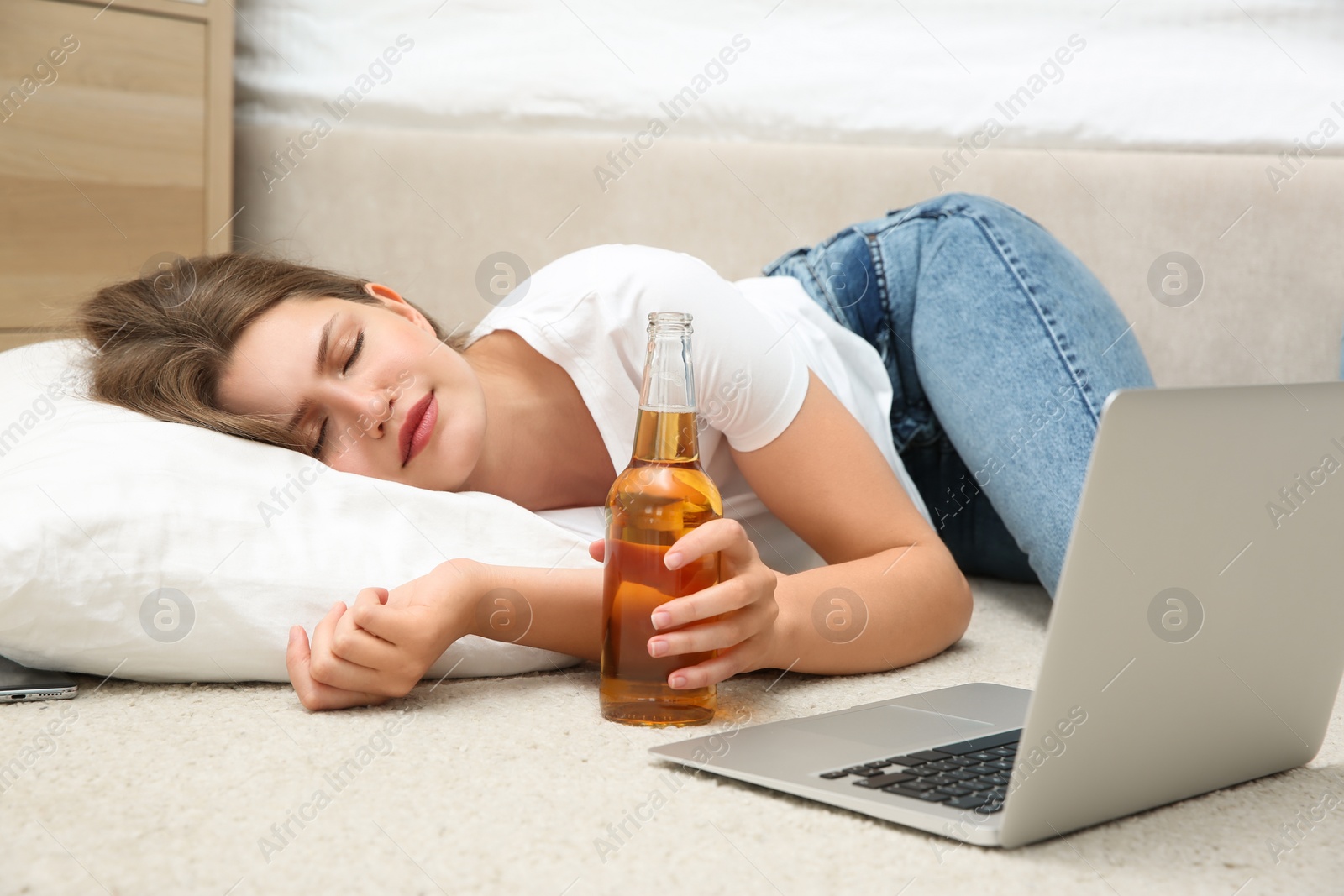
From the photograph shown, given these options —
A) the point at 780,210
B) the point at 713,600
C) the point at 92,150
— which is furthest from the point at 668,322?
the point at 92,150

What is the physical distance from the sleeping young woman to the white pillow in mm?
42

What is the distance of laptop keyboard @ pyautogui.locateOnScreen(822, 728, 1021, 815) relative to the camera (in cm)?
55

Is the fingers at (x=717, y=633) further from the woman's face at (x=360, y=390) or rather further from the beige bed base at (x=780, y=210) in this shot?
the beige bed base at (x=780, y=210)

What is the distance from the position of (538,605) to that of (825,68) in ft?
4.24

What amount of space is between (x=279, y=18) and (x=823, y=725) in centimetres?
172

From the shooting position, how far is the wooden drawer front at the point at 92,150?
1595 millimetres

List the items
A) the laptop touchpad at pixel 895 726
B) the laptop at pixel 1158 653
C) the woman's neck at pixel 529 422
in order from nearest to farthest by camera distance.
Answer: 1. the laptop at pixel 1158 653
2. the laptop touchpad at pixel 895 726
3. the woman's neck at pixel 529 422

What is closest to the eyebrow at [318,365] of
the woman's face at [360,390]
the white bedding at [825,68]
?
the woman's face at [360,390]

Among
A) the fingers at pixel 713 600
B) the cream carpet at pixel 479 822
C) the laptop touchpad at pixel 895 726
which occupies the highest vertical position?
the fingers at pixel 713 600

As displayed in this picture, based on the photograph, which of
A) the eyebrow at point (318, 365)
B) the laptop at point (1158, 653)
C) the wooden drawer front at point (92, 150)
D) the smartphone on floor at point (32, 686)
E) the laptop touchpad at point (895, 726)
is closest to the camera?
the laptop at point (1158, 653)

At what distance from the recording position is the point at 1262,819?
0.59 m

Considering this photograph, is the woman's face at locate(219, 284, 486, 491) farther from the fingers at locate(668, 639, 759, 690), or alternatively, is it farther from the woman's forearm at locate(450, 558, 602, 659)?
the fingers at locate(668, 639, 759, 690)

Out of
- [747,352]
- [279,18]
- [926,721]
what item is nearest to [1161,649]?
[926,721]

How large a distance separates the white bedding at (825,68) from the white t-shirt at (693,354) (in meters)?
0.77
